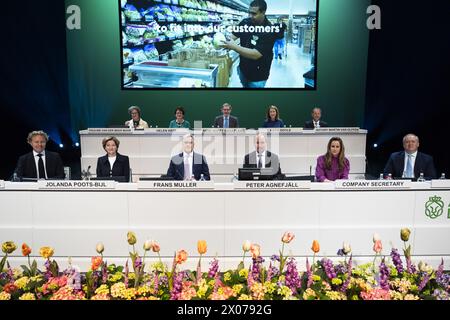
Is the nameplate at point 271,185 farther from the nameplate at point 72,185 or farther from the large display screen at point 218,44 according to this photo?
the large display screen at point 218,44

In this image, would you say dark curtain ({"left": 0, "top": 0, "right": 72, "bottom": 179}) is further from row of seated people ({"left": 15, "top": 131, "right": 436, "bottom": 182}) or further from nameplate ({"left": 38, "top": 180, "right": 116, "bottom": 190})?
nameplate ({"left": 38, "top": 180, "right": 116, "bottom": 190})

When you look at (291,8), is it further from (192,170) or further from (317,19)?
(192,170)

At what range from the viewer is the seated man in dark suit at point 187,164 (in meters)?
4.30

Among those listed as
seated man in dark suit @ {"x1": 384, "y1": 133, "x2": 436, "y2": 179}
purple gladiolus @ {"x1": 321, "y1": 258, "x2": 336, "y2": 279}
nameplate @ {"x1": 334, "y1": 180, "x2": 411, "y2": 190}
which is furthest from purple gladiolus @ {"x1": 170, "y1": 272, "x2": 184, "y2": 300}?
seated man in dark suit @ {"x1": 384, "y1": 133, "x2": 436, "y2": 179}

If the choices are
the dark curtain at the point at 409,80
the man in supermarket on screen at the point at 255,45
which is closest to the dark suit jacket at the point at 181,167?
the dark curtain at the point at 409,80

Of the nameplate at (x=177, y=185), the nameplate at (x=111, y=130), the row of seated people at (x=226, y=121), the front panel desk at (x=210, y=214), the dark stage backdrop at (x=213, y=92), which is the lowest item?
the front panel desk at (x=210, y=214)

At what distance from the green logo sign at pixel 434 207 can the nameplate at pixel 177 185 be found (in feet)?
5.32

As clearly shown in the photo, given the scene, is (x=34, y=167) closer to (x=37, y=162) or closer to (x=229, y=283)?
(x=37, y=162)

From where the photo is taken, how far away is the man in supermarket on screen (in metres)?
8.80

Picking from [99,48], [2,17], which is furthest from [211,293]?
[99,48]

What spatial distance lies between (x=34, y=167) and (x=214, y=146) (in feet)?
9.93

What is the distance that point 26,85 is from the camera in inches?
267

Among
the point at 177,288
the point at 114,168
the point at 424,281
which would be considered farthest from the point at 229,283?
the point at 114,168

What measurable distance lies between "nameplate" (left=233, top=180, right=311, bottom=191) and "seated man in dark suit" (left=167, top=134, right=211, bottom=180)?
141 centimetres
